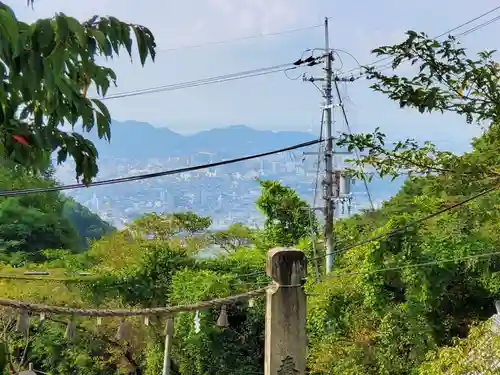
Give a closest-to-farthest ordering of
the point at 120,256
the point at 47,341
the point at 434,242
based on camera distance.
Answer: the point at 434,242
the point at 47,341
the point at 120,256

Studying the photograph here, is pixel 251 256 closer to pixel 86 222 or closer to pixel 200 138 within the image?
pixel 86 222

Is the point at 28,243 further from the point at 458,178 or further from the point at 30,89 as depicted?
the point at 30,89

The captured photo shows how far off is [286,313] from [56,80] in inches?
55.1

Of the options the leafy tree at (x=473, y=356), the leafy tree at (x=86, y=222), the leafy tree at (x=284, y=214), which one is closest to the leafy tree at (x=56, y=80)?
the leafy tree at (x=473, y=356)

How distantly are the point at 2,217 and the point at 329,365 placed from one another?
10782mm

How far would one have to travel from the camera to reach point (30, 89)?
0.92 meters

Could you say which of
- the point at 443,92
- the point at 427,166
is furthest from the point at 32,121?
the point at 427,166

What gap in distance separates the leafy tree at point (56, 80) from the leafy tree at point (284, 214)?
1109 cm

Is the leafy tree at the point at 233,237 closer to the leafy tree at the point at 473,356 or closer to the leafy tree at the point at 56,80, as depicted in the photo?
the leafy tree at the point at 473,356

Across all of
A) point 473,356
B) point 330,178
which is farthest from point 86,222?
point 473,356

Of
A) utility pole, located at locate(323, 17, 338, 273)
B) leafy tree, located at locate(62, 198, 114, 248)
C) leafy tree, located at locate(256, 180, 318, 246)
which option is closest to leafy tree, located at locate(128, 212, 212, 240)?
leafy tree, located at locate(256, 180, 318, 246)

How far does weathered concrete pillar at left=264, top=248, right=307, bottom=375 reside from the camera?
2.05m

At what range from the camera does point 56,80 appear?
3.01ft

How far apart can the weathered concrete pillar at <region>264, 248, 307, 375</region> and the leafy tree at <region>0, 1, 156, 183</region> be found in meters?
1.07
